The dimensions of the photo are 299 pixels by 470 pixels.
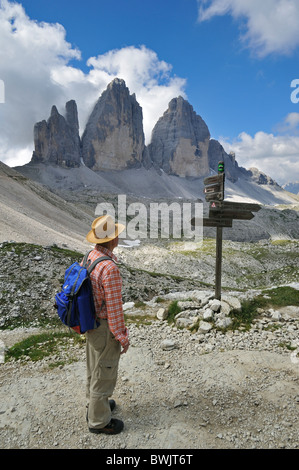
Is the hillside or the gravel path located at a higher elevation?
the hillside

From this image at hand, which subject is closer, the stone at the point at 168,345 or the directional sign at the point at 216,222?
the stone at the point at 168,345

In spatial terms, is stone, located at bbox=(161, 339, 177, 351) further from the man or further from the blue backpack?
the blue backpack

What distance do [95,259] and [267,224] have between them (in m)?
91.6

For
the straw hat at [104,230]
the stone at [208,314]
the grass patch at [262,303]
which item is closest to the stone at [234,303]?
the grass patch at [262,303]

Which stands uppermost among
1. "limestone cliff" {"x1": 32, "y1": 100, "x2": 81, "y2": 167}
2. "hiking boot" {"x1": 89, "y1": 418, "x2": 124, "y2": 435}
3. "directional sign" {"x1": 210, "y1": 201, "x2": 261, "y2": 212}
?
"limestone cliff" {"x1": 32, "y1": 100, "x2": 81, "y2": 167}

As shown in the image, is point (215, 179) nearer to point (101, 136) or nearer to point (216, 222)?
point (216, 222)

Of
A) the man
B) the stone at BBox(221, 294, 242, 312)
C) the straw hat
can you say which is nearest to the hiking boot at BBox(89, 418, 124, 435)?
the man

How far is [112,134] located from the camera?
566ft

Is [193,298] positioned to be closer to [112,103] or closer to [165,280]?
[165,280]

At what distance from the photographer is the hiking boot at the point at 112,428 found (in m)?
4.41

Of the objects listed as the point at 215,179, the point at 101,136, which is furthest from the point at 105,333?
the point at 101,136

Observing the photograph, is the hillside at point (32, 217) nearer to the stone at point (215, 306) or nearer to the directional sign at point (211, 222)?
the directional sign at point (211, 222)

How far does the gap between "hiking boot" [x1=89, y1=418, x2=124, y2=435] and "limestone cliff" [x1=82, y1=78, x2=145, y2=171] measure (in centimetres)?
17102

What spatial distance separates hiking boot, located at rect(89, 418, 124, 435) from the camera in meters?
4.41
